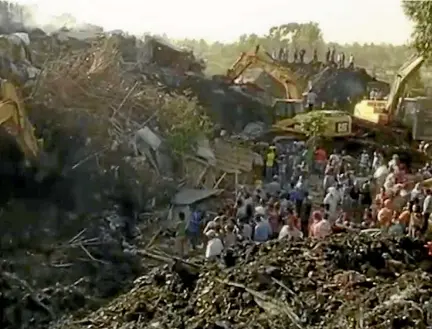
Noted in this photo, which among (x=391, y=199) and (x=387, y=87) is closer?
(x=391, y=199)

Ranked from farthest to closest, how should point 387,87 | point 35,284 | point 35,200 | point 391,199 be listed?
1. point 387,87
2. point 35,200
3. point 391,199
4. point 35,284

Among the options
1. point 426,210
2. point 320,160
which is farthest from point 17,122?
point 320,160

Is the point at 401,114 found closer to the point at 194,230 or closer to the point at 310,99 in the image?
the point at 310,99

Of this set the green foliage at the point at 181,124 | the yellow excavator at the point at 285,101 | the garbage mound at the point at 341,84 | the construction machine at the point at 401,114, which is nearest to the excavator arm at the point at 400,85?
the construction machine at the point at 401,114

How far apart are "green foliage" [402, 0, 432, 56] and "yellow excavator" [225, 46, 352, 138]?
2.75 m

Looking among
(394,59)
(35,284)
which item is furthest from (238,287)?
(394,59)

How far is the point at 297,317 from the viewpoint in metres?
8.97

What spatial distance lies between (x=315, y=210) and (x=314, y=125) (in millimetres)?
8093

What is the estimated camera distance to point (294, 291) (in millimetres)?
9609

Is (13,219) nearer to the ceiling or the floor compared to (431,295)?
nearer to the floor

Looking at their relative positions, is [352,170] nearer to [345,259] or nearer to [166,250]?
[166,250]

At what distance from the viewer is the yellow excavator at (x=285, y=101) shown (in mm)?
22141

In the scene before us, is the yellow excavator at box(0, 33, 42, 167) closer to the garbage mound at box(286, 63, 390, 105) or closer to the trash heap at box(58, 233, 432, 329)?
the trash heap at box(58, 233, 432, 329)

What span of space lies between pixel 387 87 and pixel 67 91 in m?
15.8
